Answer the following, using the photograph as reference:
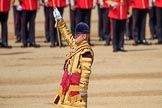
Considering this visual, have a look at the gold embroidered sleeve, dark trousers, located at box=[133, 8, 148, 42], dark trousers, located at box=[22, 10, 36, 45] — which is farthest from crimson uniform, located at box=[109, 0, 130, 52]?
the gold embroidered sleeve

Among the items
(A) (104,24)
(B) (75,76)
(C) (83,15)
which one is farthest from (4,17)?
(B) (75,76)

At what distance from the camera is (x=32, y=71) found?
50.7ft

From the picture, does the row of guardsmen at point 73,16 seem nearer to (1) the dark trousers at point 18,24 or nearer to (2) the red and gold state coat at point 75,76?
(1) the dark trousers at point 18,24

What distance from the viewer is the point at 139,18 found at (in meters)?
20.0

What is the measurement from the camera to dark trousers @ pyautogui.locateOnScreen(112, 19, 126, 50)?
60.4ft

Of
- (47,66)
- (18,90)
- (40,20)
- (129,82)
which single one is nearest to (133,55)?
(47,66)

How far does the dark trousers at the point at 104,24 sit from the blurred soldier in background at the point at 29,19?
6.22ft

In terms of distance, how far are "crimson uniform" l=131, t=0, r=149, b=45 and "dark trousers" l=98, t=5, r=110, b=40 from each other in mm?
763

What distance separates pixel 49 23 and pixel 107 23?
1.57 meters

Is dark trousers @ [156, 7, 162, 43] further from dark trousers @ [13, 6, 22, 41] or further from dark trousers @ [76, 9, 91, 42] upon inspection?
dark trousers @ [13, 6, 22, 41]

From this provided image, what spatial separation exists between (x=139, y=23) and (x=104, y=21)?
1234 mm

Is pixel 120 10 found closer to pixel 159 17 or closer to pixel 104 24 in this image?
pixel 159 17

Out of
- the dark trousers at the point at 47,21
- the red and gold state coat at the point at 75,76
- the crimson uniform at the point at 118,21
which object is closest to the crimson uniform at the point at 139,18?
the crimson uniform at the point at 118,21

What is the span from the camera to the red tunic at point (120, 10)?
18.3m
